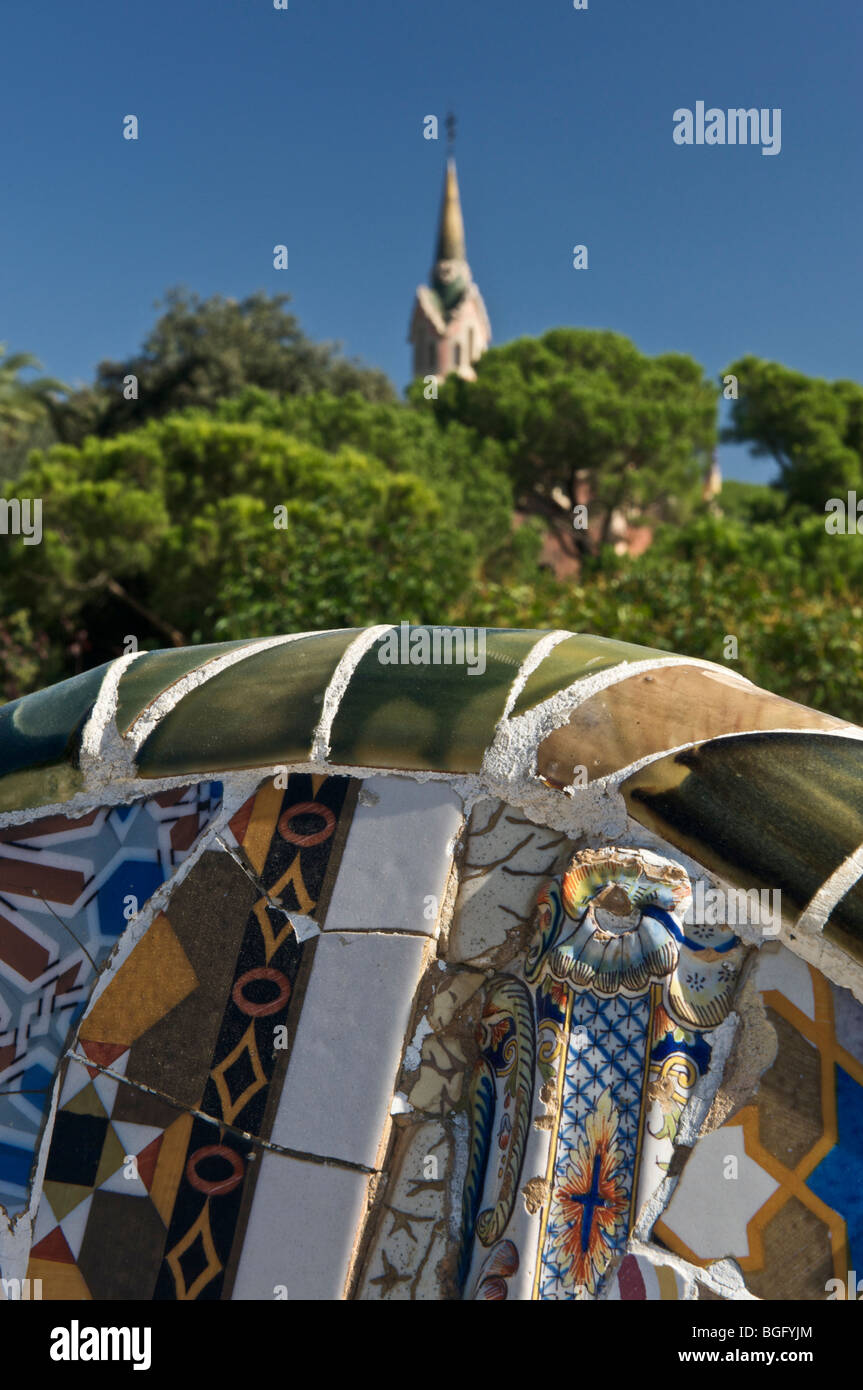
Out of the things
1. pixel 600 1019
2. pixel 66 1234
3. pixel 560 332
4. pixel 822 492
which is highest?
pixel 560 332

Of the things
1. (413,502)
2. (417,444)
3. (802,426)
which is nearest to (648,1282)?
(413,502)

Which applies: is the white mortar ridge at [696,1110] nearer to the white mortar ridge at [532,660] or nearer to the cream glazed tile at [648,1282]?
the cream glazed tile at [648,1282]

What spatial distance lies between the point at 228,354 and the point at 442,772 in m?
19.5

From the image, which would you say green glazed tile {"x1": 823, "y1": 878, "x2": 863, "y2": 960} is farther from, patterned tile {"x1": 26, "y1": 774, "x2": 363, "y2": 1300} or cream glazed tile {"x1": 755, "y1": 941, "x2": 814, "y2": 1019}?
patterned tile {"x1": 26, "y1": 774, "x2": 363, "y2": 1300}

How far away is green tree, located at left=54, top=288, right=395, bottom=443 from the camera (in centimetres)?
2048

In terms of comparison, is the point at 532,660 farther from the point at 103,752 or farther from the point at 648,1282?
the point at 648,1282

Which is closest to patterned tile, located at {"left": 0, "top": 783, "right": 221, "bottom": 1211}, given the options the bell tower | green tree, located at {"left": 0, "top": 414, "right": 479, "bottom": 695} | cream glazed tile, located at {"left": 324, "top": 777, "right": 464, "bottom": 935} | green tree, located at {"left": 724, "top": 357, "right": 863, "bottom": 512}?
cream glazed tile, located at {"left": 324, "top": 777, "right": 464, "bottom": 935}

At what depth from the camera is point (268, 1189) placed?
6.97 ft

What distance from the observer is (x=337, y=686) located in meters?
2.45

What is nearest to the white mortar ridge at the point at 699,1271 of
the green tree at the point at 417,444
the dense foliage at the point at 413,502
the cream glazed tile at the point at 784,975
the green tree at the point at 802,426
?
the cream glazed tile at the point at 784,975

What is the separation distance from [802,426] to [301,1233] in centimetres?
1949

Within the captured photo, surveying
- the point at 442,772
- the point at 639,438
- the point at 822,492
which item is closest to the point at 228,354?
the point at 639,438
